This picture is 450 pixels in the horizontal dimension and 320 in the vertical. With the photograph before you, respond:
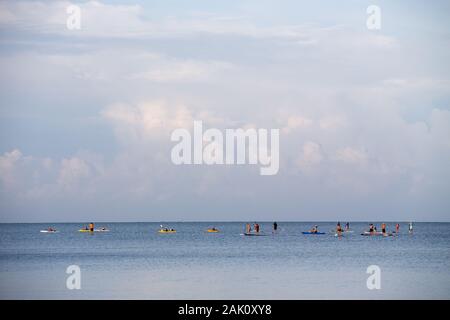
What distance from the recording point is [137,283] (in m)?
40.5

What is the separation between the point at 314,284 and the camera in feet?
131

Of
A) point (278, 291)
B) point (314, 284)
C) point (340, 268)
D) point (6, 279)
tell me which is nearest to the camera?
point (278, 291)

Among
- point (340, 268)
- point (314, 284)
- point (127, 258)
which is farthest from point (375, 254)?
point (314, 284)

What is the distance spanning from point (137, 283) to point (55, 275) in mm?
6766
